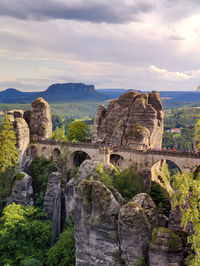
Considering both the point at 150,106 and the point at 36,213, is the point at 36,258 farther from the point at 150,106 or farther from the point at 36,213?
the point at 150,106

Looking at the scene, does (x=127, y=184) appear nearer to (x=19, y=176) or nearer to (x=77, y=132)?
(x=19, y=176)

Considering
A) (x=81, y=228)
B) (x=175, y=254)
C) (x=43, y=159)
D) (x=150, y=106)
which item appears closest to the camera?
A: (x=175, y=254)

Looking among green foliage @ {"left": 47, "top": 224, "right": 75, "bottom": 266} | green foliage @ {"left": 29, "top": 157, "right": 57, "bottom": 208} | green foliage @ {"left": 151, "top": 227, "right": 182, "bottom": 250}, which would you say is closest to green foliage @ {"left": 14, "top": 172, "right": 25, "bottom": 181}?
green foliage @ {"left": 29, "top": 157, "right": 57, "bottom": 208}

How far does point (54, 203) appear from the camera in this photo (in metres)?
44.2

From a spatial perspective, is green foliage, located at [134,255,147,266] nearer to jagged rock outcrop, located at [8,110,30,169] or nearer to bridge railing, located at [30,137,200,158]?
bridge railing, located at [30,137,200,158]

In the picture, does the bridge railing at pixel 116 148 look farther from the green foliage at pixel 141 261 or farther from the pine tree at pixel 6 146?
the green foliage at pixel 141 261

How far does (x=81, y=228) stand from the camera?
1070 inches

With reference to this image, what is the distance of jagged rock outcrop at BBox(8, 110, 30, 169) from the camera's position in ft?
175

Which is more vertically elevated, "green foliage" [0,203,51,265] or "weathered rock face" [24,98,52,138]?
"weathered rock face" [24,98,52,138]

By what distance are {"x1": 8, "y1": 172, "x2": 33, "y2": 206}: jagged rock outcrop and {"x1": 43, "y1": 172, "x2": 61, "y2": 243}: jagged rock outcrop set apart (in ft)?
13.9

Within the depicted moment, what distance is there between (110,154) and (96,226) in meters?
26.1

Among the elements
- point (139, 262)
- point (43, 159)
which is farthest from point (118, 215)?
point (43, 159)

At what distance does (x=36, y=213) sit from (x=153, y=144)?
23.5m

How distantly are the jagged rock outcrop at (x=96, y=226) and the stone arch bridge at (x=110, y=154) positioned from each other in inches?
849
